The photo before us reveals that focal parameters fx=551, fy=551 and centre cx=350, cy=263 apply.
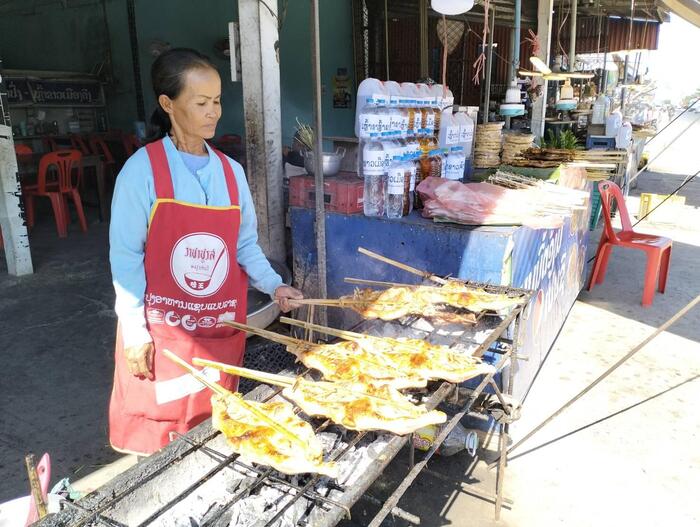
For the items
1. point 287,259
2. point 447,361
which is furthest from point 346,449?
point 287,259

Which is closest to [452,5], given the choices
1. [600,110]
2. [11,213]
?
[11,213]

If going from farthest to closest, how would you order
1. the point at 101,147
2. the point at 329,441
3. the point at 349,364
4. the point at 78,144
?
the point at 101,147
the point at 78,144
the point at 349,364
the point at 329,441

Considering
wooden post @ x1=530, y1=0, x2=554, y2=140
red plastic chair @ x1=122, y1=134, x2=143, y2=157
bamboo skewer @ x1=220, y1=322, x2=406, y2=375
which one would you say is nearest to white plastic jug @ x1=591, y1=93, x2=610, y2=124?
wooden post @ x1=530, y1=0, x2=554, y2=140

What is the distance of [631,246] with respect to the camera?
265 inches

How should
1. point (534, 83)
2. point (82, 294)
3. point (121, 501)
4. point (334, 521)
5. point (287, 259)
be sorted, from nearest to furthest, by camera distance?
point (334, 521) < point (121, 501) < point (287, 259) < point (82, 294) < point (534, 83)

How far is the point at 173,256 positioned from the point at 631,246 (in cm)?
615

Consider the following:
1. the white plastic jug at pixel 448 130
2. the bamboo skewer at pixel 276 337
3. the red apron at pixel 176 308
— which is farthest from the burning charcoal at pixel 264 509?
the white plastic jug at pixel 448 130

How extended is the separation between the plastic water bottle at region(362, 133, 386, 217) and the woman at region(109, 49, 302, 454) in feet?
5.35

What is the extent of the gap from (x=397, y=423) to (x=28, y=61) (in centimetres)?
1603

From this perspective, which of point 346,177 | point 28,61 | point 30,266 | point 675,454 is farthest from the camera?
point 28,61

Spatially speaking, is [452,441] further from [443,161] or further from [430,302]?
Result: [443,161]

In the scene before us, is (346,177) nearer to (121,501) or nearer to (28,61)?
(121,501)

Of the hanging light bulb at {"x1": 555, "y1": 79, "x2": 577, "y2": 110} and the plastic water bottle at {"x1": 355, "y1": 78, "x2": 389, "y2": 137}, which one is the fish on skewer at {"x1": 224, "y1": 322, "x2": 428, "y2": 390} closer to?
the plastic water bottle at {"x1": 355, "y1": 78, "x2": 389, "y2": 137}

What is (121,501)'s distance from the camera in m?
1.57
